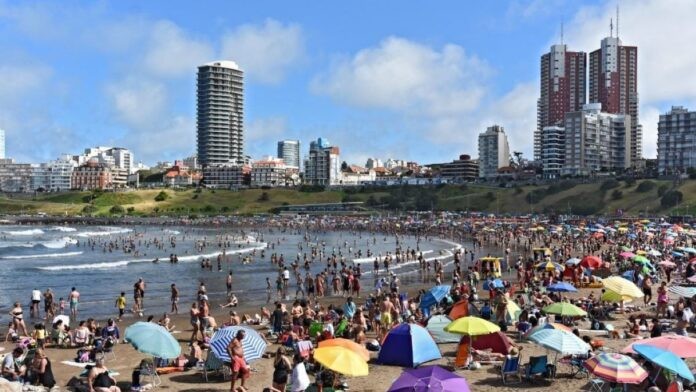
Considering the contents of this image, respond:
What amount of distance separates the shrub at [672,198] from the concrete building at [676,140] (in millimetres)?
29976

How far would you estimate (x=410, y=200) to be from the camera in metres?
129

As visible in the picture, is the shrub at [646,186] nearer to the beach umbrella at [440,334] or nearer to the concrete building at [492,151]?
the concrete building at [492,151]

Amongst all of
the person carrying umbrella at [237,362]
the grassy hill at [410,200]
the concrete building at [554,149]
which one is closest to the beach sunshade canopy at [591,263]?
the person carrying umbrella at [237,362]

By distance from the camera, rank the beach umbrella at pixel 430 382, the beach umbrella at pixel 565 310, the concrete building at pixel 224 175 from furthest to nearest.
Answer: the concrete building at pixel 224 175 < the beach umbrella at pixel 565 310 < the beach umbrella at pixel 430 382

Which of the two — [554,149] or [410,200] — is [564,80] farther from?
[410,200]

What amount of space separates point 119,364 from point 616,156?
141 metres

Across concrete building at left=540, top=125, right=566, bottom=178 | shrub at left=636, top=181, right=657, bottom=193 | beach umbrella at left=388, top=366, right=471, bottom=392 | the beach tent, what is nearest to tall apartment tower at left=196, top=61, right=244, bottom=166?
concrete building at left=540, top=125, right=566, bottom=178

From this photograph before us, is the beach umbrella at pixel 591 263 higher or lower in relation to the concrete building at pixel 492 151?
lower

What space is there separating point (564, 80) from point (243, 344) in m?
172

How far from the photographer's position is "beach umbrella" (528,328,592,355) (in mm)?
13117

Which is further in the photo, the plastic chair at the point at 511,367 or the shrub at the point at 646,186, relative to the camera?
the shrub at the point at 646,186

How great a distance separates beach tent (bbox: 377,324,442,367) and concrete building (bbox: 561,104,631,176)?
413 feet

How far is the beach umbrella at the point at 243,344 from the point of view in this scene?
1359 cm

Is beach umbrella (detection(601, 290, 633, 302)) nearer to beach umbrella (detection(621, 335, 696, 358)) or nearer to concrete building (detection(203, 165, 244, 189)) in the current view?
beach umbrella (detection(621, 335, 696, 358))
